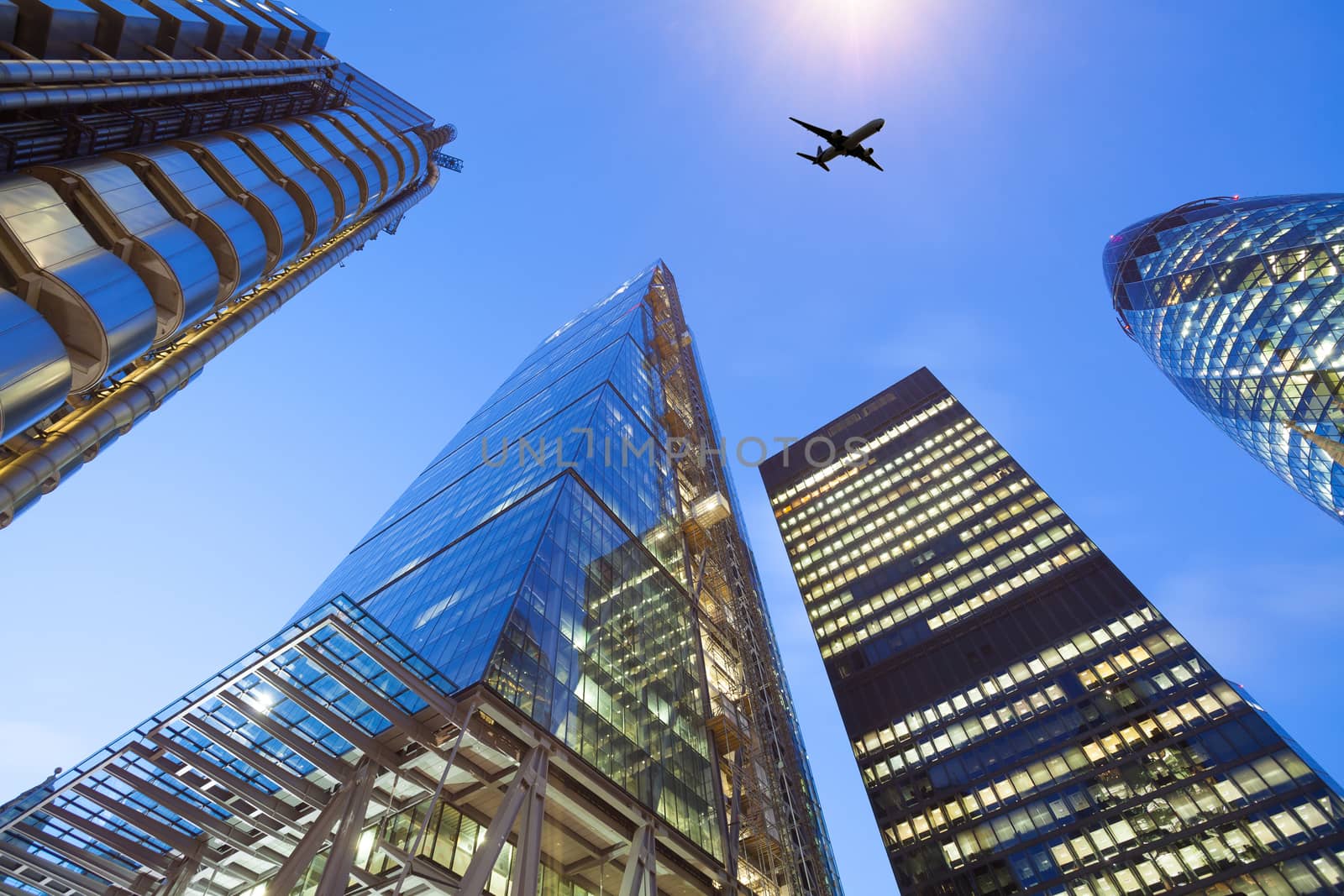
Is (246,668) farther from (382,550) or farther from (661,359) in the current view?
(661,359)

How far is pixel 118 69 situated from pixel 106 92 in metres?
0.66

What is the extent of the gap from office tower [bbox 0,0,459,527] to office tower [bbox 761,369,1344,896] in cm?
6601

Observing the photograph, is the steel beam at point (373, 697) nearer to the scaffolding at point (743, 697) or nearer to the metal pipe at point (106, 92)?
the metal pipe at point (106, 92)

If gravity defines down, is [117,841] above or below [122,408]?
below

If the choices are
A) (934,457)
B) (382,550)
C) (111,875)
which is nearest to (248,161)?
(111,875)

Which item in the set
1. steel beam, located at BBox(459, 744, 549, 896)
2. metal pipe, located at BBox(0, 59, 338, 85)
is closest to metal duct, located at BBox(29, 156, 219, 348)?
metal pipe, located at BBox(0, 59, 338, 85)

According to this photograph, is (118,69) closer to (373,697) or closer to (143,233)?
(143,233)

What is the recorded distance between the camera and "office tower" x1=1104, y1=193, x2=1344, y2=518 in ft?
240

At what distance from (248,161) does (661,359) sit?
206 ft

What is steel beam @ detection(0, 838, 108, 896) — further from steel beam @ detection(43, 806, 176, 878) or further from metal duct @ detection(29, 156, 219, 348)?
metal duct @ detection(29, 156, 219, 348)

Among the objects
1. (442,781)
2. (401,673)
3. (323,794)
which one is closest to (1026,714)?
(442,781)

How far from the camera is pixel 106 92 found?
17.8 meters

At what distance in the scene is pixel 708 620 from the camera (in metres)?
50.1

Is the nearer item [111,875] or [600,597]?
[111,875]
